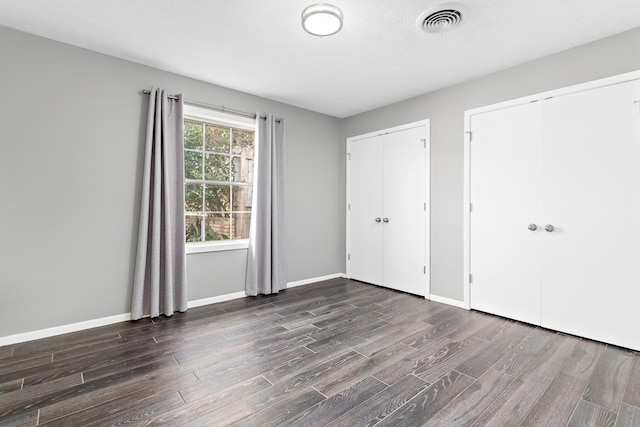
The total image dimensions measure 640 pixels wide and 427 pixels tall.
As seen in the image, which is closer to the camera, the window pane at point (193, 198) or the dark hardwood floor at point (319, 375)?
the dark hardwood floor at point (319, 375)

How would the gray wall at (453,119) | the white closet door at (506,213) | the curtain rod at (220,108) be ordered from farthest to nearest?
the curtain rod at (220,108) → the white closet door at (506,213) → the gray wall at (453,119)

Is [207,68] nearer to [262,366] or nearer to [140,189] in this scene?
[140,189]

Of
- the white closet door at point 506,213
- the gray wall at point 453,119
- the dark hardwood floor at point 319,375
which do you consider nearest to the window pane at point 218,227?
the dark hardwood floor at point 319,375

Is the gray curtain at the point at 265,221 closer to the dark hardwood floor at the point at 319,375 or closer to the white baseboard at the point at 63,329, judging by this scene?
the dark hardwood floor at the point at 319,375

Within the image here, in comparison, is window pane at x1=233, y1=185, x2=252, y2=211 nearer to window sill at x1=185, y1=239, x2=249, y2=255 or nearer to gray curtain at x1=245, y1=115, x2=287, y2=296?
gray curtain at x1=245, y1=115, x2=287, y2=296

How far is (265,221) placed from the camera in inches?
155

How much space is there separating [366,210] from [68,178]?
348cm

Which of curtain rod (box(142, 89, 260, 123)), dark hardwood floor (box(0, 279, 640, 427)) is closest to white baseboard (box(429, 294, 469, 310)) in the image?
dark hardwood floor (box(0, 279, 640, 427))

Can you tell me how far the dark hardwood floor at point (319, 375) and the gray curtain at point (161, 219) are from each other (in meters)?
0.26

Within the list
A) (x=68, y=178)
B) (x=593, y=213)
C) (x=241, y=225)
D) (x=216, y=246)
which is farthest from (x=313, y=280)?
(x=593, y=213)

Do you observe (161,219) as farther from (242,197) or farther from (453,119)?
(453,119)

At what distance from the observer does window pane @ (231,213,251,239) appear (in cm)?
397

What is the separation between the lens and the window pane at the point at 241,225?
3.97 meters

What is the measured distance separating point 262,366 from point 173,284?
63.7 inches
